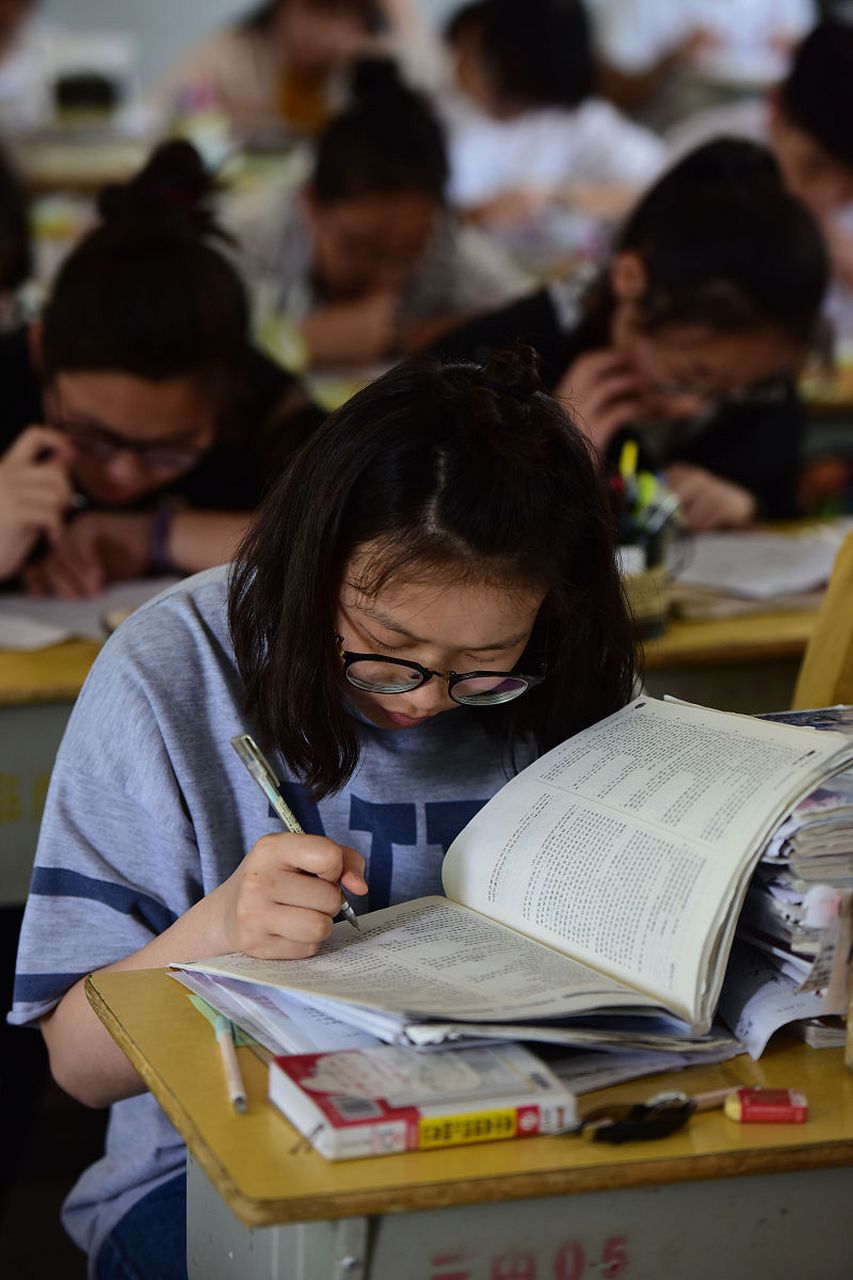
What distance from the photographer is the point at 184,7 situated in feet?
21.7

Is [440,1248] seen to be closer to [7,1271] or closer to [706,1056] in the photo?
[706,1056]

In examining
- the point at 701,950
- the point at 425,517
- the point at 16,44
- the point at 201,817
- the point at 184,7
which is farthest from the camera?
the point at 184,7

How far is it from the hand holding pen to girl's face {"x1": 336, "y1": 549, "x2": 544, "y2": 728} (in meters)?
0.20

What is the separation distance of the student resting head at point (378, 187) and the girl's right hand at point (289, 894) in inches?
116

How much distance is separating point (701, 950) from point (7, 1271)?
4.25 feet

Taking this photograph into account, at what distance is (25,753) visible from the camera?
1.79m

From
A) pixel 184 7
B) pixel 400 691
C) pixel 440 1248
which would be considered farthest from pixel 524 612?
pixel 184 7

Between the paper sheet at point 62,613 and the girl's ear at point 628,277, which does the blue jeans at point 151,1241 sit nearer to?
the paper sheet at point 62,613

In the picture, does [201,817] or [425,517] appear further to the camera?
[201,817]

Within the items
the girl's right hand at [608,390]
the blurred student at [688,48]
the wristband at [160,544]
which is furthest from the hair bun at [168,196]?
the blurred student at [688,48]

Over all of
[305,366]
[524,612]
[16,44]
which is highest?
[16,44]

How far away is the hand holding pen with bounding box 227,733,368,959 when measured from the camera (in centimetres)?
103

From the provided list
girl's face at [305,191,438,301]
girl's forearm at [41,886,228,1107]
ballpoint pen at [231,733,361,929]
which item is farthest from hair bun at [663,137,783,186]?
girl's forearm at [41,886,228,1107]

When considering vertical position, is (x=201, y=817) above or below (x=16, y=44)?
below
